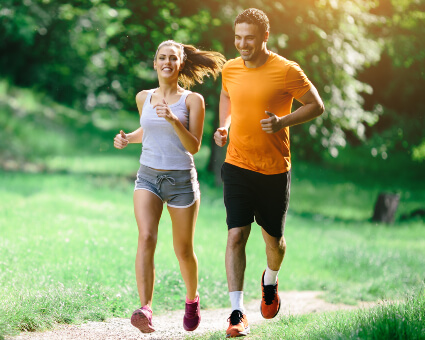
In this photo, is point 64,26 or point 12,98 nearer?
point 64,26

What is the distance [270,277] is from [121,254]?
3172 mm

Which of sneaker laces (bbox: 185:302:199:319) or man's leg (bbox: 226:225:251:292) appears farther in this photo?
sneaker laces (bbox: 185:302:199:319)

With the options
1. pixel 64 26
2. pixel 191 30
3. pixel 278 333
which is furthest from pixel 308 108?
pixel 64 26

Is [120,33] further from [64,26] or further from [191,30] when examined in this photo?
[64,26]

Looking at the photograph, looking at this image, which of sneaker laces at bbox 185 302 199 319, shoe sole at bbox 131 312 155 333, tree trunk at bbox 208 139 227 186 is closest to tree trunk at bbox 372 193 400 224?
tree trunk at bbox 208 139 227 186

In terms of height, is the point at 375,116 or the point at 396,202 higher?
the point at 375,116

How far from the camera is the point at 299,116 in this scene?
5.00 m

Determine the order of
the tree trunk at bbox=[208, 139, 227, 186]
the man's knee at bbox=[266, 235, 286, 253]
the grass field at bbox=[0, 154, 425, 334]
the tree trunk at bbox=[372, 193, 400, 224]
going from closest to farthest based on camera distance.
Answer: the man's knee at bbox=[266, 235, 286, 253] → the grass field at bbox=[0, 154, 425, 334] → the tree trunk at bbox=[208, 139, 227, 186] → the tree trunk at bbox=[372, 193, 400, 224]

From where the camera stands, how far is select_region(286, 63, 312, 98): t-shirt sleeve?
5074 millimetres

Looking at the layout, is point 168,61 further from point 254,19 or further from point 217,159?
point 217,159

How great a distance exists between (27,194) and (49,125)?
14.4 m

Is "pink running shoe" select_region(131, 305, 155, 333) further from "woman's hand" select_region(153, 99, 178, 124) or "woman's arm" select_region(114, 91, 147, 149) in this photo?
"woman's hand" select_region(153, 99, 178, 124)

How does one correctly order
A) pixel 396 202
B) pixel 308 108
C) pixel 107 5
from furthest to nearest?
pixel 396 202 < pixel 107 5 < pixel 308 108

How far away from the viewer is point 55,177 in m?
17.6
